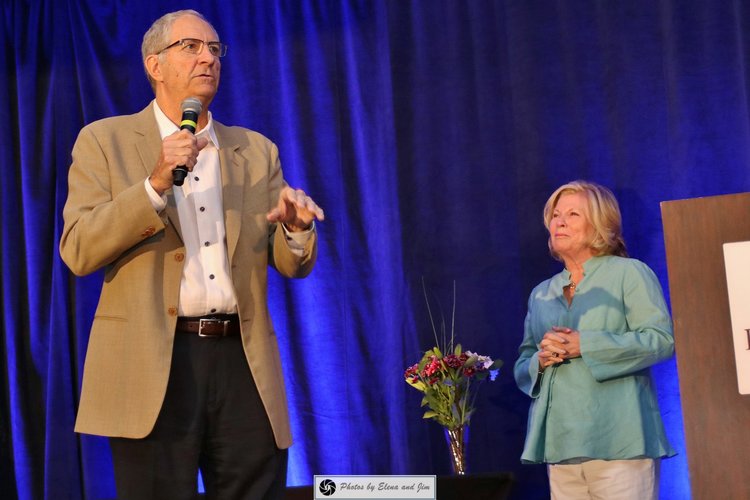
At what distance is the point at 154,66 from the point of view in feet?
7.80

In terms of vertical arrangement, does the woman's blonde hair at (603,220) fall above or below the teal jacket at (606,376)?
above

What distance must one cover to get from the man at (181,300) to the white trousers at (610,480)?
56.4 inches

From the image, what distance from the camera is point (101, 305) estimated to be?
6.90 ft

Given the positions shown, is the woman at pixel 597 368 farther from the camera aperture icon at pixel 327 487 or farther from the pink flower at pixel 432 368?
the camera aperture icon at pixel 327 487

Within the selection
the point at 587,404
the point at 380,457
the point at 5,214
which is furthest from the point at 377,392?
the point at 5,214

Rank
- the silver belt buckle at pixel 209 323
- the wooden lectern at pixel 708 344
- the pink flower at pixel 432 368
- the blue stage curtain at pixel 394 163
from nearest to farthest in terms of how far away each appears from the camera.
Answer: the wooden lectern at pixel 708 344 → the silver belt buckle at pixel 209 323 → the pink flower at pixel 432 368 → the blue stage curtain at pixel 394 163

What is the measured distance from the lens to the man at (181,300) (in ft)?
6.55

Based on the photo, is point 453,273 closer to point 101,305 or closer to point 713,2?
point 713,2

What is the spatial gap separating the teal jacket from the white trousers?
4 centimetres

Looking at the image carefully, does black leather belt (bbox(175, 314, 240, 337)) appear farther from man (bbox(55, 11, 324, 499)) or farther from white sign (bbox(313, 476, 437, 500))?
white sign (bbox(313, 476, 437, 500))

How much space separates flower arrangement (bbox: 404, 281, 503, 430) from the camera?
377 centimetres

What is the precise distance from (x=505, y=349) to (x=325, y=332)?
0.88 metres

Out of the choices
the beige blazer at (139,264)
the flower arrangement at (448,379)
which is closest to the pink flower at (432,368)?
the flower arrangement at (448,379)

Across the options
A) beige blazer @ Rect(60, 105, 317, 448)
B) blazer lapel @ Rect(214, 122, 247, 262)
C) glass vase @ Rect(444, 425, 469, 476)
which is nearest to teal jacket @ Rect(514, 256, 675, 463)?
glass vase @ Rect(444, 425, 469, 476)
